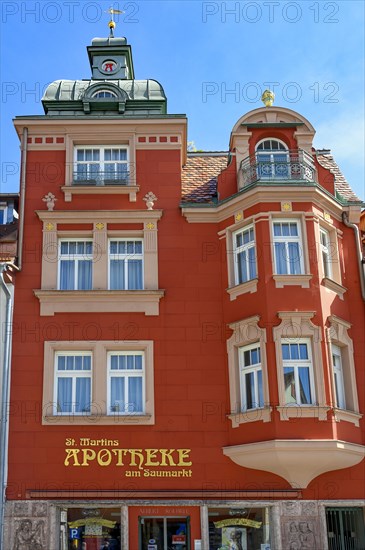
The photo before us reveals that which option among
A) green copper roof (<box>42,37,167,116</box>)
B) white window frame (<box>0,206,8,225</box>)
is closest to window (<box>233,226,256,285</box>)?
green copper roof (<box>42,37,167,116</box>)

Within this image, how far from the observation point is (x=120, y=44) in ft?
95.7

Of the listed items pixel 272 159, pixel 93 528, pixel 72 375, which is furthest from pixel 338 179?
pixel 93 528

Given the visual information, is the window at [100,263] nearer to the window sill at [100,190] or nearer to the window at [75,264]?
the window at [75,264]

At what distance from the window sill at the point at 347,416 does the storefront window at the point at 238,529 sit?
3.15 metres

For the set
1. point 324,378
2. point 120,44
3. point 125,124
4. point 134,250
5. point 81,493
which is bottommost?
point 81,493

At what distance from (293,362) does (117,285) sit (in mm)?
5673

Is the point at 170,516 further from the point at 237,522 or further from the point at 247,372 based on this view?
the point at 247,372

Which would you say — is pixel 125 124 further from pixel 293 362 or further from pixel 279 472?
pixel 279 472

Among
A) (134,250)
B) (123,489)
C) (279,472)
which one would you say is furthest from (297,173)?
(123,489)

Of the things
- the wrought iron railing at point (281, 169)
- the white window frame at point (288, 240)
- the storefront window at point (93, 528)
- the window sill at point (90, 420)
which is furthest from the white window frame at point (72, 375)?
the wrought iron railing at point (281, 169)

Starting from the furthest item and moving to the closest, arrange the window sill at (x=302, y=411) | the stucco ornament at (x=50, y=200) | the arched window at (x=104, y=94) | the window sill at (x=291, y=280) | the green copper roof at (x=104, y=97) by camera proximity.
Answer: the arched window at (x=104, y=94)
the green copper roof at (x=104, y=97)
the stucco ornament at (x=50, y=200)
the window sill at (x=291, y=280)
the window sill at (x=302, y=411)

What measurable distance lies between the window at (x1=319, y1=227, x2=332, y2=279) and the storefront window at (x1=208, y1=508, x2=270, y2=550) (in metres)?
7.05

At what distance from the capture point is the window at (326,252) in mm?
22141

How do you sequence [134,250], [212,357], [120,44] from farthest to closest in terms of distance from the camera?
[120,44] → [134,250] → [212,357]
